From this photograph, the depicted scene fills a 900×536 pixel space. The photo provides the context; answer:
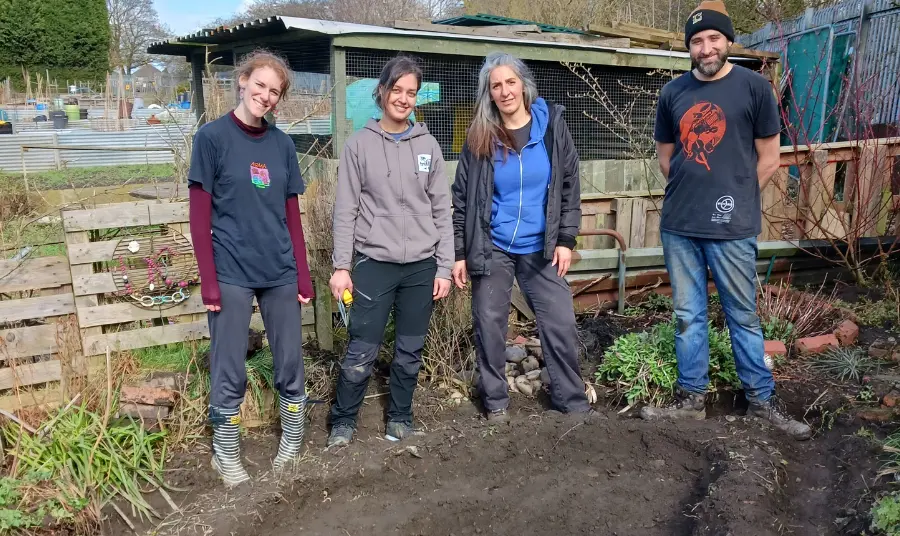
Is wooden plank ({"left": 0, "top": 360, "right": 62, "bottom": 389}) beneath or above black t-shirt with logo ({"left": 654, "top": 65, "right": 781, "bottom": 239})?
beneath

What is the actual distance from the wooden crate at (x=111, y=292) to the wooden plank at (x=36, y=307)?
0.06 metres

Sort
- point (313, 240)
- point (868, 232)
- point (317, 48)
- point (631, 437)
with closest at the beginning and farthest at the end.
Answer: point (631, 437) → point (313, 240) → point (868, 232) → point (317, 48)

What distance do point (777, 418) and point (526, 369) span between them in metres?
1.57

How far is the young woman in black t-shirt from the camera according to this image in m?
3.12

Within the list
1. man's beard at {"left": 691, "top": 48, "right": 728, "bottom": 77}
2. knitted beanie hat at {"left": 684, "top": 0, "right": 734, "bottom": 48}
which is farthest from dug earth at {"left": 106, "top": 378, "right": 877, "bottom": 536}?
knitted beanie hat at {"left": 684, "top": 0, "right": 734, "bottom": 48}

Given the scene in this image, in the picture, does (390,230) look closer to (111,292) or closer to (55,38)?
(111,292)

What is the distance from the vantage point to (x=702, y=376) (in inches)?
157

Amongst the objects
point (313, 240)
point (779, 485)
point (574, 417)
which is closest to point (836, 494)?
point (779, 485)

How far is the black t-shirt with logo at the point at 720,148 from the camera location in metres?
3.55

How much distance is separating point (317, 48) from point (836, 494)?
23.4ft

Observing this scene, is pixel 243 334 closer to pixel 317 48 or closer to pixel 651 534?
pixel 651 534

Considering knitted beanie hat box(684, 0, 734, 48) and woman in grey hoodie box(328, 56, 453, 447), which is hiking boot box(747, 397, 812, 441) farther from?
knitted beanie hat box(684, 0, 734, 48)

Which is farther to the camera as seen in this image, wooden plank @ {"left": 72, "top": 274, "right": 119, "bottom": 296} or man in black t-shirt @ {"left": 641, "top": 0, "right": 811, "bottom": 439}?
wooden plank @ {"left": 72, "top": 274, "right": 119, "bottom": 296}

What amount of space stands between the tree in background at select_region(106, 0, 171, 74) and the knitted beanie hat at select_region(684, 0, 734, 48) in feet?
151
